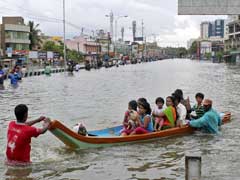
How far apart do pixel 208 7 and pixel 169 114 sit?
24.7m

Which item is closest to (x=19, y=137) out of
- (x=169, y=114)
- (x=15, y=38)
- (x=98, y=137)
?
(x=98, y=137)

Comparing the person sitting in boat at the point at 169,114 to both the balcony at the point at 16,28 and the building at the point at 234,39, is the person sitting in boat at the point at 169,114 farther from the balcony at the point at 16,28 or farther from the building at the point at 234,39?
the building at the point at 234,39

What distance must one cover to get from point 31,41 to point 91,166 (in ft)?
268

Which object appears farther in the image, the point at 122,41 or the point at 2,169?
the point at 122,41

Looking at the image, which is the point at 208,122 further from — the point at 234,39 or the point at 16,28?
the point at 234,39

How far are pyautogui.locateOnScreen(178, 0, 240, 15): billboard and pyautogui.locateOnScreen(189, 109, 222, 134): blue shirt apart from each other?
23540 millimetres

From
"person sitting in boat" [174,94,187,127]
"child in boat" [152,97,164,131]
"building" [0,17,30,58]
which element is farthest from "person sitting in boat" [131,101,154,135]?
"building" [0,17,30,58]

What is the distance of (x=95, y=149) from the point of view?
11.0 meters

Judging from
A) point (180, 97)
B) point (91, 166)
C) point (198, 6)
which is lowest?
point (91, 166)

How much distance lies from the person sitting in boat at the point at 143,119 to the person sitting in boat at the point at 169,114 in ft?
2.43

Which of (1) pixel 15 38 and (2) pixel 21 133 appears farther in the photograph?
(1) pixel 15 38

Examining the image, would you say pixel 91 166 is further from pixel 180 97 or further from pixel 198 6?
pixel 198 6

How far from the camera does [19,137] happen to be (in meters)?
8.31

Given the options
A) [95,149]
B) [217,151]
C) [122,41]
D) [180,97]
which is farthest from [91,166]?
[122,41]
